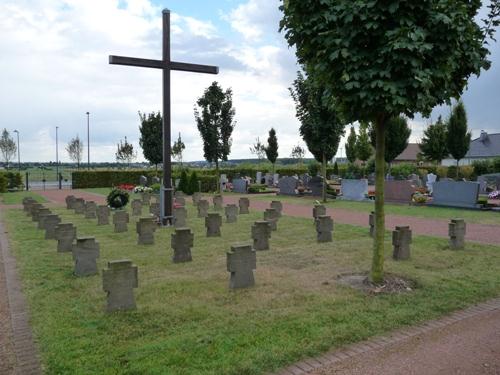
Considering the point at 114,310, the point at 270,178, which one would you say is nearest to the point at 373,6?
the point at 114,310

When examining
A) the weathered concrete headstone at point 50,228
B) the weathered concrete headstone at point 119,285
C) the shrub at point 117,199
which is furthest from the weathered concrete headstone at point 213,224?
the shrub at point 117,199

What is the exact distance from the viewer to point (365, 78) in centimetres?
588

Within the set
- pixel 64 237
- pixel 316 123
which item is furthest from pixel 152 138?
pixel 64 237

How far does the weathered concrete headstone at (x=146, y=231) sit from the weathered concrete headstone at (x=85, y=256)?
2659mm

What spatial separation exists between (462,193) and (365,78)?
15.0 metres

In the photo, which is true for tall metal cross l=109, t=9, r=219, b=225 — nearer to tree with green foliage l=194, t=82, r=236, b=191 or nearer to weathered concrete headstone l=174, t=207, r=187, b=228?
weathered concrete headstone l=174, t=207, r=187, b=228

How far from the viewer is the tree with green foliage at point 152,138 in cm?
3612

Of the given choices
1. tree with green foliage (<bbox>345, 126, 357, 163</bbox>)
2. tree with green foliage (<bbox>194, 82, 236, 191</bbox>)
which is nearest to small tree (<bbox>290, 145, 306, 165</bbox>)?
tree with green foliage (<bbox>345, 126, 357, 163</bbox>)

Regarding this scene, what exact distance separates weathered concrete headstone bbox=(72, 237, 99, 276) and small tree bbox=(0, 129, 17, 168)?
2575 inches

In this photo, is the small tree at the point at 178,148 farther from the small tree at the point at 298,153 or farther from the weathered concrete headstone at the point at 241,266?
the weathered concrete headstone at the point at 241,266

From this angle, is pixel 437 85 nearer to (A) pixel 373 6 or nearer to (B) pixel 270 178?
(A) pixel 373 6

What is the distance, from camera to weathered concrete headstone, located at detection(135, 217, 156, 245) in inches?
408

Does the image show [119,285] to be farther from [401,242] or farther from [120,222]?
[120,222]

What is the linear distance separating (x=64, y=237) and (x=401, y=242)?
6.92 m
